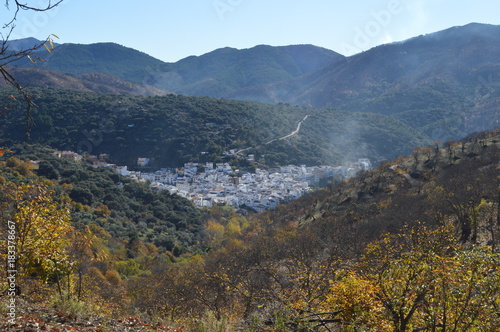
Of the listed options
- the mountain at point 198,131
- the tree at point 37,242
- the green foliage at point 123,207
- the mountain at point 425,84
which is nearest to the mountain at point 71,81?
the mountain at point 198,131

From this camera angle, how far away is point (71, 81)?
316ft

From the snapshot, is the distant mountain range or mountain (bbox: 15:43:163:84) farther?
mountain (bbox: 15:43:163:84)

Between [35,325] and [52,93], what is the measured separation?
77173 millimetres

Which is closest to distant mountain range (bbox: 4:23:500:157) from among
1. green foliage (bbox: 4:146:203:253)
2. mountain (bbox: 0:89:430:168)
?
mountain (bbox: 0:89:430:168)

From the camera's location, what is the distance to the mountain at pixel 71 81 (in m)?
79.5

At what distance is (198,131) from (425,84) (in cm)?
7930

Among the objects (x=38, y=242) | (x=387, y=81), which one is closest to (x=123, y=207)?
(x=38, y=242)

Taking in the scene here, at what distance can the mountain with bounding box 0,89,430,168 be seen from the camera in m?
61.6

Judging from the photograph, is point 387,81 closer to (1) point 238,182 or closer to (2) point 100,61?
(1) point 238,182

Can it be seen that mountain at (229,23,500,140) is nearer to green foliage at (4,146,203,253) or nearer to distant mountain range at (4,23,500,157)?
distant mountain range at (4,23,500,157)

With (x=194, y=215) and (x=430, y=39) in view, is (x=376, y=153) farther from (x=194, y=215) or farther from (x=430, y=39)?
(x=430, y=39)

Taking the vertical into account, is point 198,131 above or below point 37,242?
above

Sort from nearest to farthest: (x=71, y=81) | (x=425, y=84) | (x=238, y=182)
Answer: (x=238, y=182) < (x=71, y=81) < (x=425, y=84)

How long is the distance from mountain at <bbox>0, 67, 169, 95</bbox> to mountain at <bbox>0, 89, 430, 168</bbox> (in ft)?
35.0
